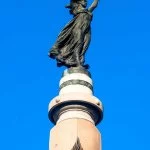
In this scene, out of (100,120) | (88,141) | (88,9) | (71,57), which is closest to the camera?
(88,141)

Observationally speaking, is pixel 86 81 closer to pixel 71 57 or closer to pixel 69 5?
pixel 71 57

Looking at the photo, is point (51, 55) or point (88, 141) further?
point (51, 55)

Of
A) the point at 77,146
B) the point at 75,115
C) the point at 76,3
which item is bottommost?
the point at 77,146

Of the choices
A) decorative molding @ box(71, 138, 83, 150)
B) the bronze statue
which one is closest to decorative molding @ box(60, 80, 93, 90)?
the bronze statue

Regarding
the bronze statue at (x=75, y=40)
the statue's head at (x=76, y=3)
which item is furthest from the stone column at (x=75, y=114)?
the statue's head at (x=76, y=3)

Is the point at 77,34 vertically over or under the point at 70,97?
over

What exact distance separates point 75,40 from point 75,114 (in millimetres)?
2315

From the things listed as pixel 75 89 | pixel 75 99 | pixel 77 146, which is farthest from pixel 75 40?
pixel 77 146

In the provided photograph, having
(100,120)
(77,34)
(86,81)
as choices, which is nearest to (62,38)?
(77,34)

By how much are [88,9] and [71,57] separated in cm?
140

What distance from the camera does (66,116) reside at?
10.8 meters

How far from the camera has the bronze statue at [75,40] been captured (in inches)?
481

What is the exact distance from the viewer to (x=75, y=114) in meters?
10.7

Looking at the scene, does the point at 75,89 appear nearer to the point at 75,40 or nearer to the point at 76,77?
the point at 76,77
